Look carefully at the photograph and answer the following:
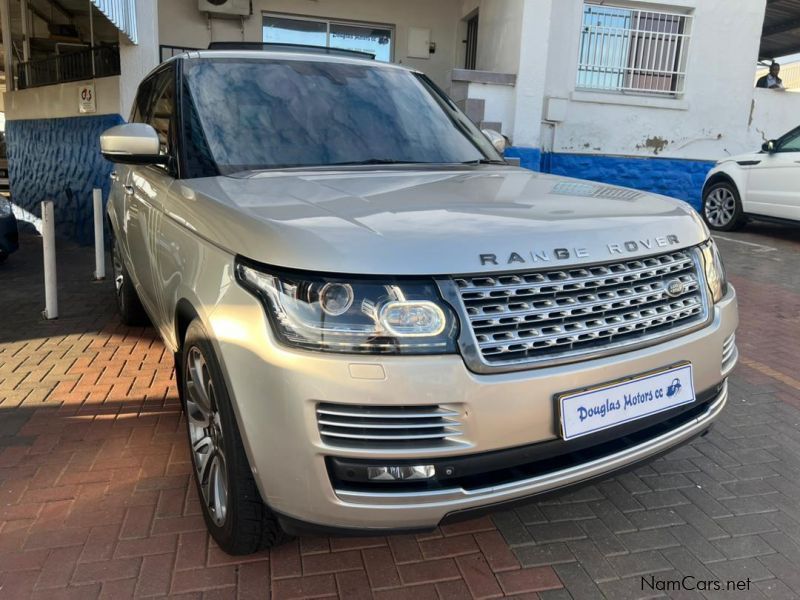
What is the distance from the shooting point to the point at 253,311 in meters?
1.91

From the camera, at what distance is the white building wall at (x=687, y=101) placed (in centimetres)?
1054

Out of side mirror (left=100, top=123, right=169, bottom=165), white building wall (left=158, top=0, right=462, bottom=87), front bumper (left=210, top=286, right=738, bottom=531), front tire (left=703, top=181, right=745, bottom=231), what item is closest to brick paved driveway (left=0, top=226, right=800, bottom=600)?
front bumper (left=210, top=286, right=738, bottom=531)

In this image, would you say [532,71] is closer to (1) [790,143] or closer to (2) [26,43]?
(1) [790,143]

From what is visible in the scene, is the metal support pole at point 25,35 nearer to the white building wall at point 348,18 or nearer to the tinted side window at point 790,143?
the white building wall at point 348,18

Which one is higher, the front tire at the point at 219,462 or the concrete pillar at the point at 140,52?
the concrete pillar at the point at 140,52

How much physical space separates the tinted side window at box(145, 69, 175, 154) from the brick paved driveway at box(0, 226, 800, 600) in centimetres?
146

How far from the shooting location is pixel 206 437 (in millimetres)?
2441

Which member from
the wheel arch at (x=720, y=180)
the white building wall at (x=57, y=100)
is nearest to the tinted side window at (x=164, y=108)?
the white building wall at (x=57, y=100)

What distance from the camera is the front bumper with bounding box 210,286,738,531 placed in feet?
5.84

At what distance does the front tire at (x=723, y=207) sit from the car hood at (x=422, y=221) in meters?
7.96

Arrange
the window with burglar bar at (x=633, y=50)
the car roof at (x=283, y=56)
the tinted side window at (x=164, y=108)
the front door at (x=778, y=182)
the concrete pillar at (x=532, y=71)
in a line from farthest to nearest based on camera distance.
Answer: the window with burglar bar at (x=633, y=50) < the concrete pillar at (x=532, y=71) < the front door at (x=778, y=182) < the car roof at (x=283, y=56) < the tinted side window at (x=164, y=108)

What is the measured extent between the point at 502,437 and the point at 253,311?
0.81 meters

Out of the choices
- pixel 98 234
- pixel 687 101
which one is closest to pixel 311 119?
pixel 98 234

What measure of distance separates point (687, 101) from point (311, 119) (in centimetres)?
988
